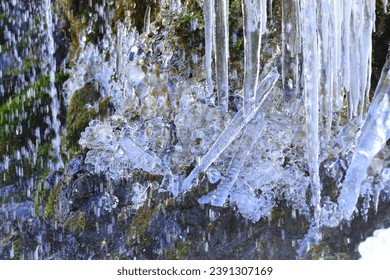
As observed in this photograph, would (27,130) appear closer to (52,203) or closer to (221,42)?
(52,203)

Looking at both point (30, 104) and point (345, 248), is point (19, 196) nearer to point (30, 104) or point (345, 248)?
point (30, 104)

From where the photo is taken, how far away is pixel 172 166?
397 centimetres

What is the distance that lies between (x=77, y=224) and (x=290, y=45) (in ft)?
5.72

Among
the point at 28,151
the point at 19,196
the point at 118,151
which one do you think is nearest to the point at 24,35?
the point at 28,151

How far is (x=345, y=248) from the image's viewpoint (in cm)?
378

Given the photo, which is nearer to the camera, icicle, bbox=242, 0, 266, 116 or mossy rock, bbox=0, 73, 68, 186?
icicle, bbox=242, 0, 266, 116

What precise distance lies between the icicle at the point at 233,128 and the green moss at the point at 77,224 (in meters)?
0.79

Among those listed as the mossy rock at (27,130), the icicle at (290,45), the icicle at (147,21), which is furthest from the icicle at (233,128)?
the mossy rock at (27,130)

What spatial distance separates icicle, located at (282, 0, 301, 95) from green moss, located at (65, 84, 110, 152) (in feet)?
4.75

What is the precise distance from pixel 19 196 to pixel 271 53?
237 centimetres

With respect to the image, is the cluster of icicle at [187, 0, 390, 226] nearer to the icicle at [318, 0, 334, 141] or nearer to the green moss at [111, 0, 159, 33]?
the icicle at [318, 0, 334, 141]

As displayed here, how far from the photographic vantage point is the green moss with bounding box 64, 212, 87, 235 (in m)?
4.14

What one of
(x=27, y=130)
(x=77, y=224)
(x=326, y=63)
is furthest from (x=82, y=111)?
(x=326, y=63)

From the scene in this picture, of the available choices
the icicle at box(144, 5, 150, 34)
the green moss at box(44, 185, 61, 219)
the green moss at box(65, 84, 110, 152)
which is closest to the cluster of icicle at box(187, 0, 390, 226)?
the icicle at box(144, 5, 150, 34)
